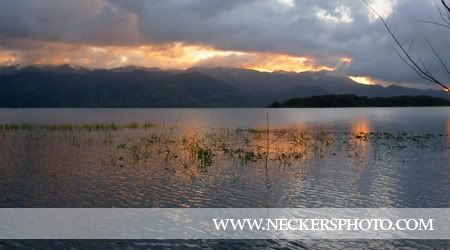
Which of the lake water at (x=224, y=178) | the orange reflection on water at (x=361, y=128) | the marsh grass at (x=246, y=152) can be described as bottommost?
the lake water at (x=224, y=178)

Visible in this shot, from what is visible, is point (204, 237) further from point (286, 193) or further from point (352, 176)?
point (352, 176)

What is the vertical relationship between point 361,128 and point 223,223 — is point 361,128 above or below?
above

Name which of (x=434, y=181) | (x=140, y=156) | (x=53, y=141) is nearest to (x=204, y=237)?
(x=434, y=181)

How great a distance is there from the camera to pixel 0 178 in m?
26.8

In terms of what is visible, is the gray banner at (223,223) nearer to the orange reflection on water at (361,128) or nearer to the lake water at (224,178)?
the lake water at (224,178)

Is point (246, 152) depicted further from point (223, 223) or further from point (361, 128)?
point (361, 128)

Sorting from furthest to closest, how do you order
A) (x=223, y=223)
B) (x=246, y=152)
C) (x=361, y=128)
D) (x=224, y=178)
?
1. (x=361, y=128)
2. (x=246, y=152)
3. (x=224, y=178)
4. (x=223, y=223)

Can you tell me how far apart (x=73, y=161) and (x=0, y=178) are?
26.0ft

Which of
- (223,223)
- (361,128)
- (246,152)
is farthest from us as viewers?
(361,128)

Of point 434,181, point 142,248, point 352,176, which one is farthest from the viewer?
point 352,176

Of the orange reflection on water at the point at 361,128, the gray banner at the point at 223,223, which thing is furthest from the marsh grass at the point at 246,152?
the orange reflection on water at the point at 361,128

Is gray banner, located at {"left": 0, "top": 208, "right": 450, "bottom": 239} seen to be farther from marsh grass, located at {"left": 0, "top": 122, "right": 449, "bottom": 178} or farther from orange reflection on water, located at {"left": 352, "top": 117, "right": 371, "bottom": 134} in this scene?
orange reflection on water, located at {"left": 352, "top": 117, "right": 371, "bottom": 134}

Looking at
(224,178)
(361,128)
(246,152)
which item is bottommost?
(224,178)

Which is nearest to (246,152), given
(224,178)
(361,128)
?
(224,178)
